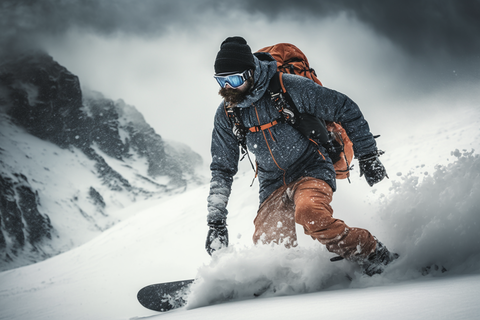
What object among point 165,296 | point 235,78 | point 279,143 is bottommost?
point 165,296

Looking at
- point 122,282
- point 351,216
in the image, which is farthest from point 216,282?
point 122,282

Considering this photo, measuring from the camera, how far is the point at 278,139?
2393 mm

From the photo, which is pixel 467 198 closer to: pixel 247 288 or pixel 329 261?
pixel 329 261

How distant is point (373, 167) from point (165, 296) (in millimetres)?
2190

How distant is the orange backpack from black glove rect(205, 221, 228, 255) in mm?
1269

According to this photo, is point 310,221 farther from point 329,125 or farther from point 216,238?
point 329,125

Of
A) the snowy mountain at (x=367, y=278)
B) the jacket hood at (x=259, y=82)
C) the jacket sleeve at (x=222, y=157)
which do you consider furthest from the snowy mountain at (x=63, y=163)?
the jacket hood at (x=259, y=82)

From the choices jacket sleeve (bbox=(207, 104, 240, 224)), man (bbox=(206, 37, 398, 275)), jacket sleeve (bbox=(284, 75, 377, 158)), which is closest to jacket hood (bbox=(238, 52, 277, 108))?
man (bbox=(206, 37, 398, 275))

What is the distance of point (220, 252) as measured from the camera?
2148 mm

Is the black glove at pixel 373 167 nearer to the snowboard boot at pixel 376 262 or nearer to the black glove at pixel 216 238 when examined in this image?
the snowboard boot at pixel 376 262

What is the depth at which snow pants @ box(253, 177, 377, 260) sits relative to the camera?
1846mm

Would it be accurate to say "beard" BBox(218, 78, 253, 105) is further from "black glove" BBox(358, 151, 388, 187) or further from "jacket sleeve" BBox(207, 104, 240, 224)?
"black glove" BBox(358, 151, 388, 187)

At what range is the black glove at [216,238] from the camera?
231cm

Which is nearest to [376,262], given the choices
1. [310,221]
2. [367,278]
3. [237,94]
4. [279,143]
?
[367,278]
